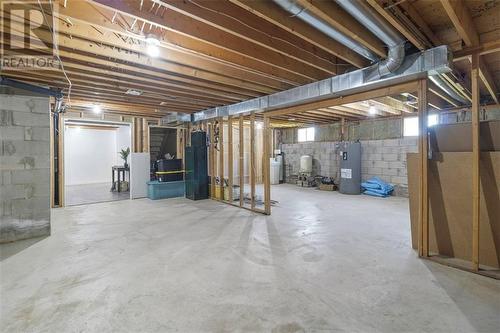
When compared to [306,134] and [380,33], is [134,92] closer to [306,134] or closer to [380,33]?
[380,33]

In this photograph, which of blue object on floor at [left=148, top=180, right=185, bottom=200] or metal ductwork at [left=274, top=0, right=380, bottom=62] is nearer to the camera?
metal ductwork at [left=274, top=0, right=380, bottom=62]

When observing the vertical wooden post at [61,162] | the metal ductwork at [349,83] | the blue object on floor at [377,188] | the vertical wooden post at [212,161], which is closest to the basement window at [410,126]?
the blue object on floor at [377,188]

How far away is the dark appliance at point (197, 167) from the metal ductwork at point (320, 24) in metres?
4.75

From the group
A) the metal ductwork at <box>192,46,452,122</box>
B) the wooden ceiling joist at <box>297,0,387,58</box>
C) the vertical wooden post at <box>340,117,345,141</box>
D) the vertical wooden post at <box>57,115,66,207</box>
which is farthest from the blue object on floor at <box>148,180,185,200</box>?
the wooden ceiling joist at <box>297,0,387,58</box>

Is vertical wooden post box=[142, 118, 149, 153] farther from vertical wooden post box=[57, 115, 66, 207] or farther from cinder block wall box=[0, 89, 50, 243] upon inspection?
cinder block wall box=[0, 89, 50, 243]

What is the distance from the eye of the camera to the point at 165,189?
269 inches

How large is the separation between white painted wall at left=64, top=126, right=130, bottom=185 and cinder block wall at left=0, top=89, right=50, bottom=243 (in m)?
6.53

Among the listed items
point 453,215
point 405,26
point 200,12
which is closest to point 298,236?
point 453,215

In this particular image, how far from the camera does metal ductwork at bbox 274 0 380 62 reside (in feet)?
6.03

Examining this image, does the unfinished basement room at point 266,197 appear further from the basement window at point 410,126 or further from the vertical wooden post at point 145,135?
the vertical wooden post at point 145,135

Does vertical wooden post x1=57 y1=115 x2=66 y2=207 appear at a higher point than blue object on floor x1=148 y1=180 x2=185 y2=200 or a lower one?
higher

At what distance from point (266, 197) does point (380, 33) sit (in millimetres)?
3341

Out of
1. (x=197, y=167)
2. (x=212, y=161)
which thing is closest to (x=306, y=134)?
(x=212, y=161)

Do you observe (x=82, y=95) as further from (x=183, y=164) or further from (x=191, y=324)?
(x=191, y=324)
